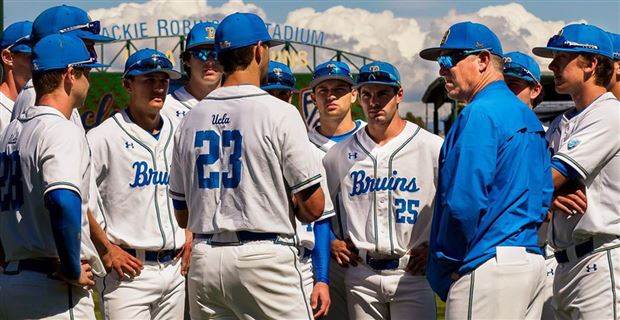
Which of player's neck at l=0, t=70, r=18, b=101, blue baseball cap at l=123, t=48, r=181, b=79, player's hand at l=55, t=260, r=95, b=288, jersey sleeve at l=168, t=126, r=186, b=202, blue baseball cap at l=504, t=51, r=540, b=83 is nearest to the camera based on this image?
player's hand at l=55, t=260, r=95, b=288

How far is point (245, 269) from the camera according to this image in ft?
14.5

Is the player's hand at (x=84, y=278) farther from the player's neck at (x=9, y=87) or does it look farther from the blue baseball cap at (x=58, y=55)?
the player's neck at (x=9, y=87)

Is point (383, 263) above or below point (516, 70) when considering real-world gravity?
below

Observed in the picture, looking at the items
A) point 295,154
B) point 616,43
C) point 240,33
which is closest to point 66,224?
point 295,154

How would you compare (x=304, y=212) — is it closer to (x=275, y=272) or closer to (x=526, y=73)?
(x=275, y=272)

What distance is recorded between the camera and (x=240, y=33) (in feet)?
14.8

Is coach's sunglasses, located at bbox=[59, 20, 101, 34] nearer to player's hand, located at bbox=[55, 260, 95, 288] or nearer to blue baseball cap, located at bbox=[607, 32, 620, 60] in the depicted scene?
player's hand, located at bbox=[55, 260, 95, 288]

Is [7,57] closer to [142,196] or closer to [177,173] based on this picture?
[142,196]

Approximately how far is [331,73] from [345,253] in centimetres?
130

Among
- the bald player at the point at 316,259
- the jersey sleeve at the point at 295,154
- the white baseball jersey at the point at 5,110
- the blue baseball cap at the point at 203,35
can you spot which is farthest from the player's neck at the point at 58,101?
the blue baseball cap at the point at 203,35

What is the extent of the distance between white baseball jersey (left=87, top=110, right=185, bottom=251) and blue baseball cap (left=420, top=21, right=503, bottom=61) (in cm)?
209

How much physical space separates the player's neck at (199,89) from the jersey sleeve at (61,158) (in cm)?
225

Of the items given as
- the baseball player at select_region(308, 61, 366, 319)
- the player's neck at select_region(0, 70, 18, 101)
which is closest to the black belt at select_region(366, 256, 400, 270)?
the baseball player at select_region(308, 61, 366, 319)

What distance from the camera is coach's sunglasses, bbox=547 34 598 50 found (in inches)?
202
